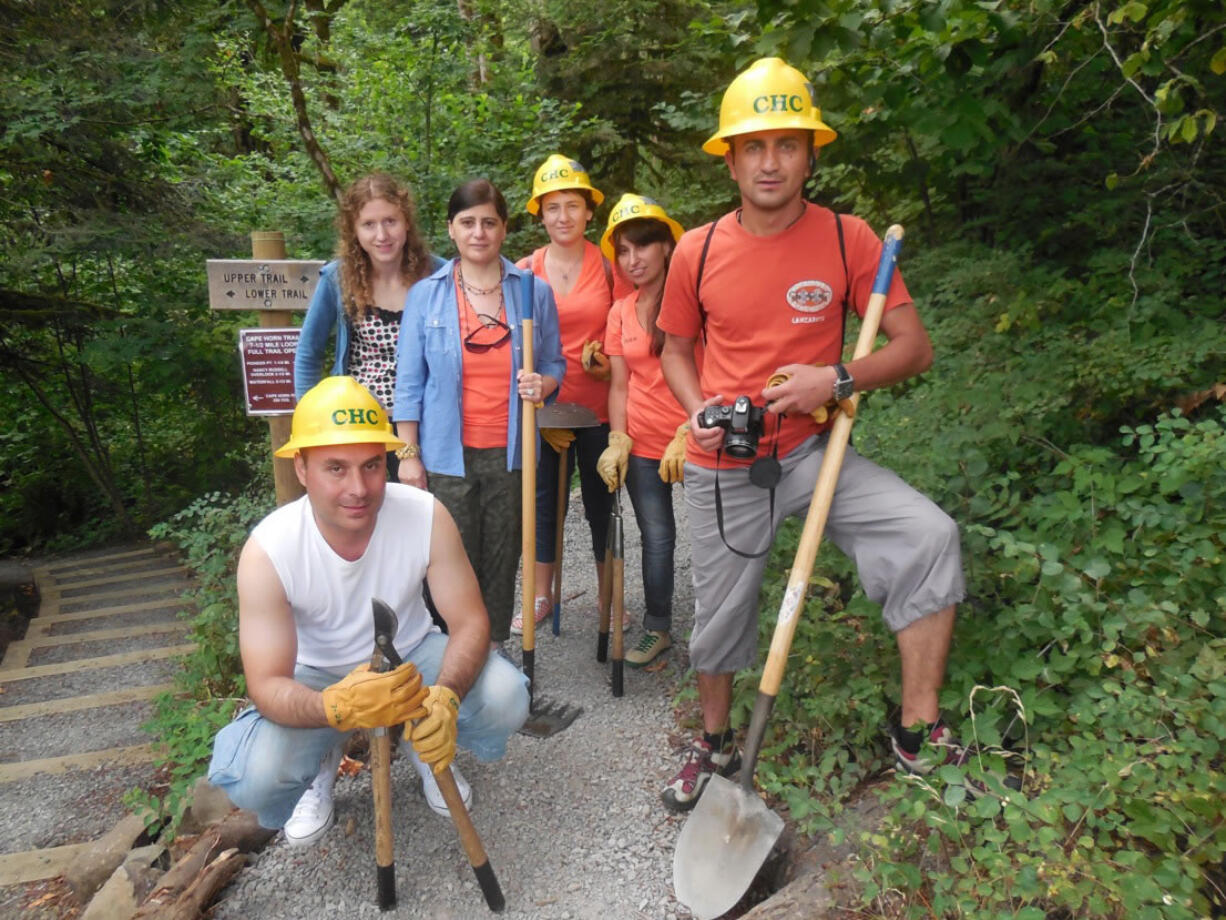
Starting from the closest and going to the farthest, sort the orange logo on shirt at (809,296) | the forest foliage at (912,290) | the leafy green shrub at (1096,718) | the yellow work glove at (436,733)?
the leafy green shrub at (1096,718), the forest foliage at (912,290), the yellow work glove at (436,733), the orange logo on shirt at (809,296)

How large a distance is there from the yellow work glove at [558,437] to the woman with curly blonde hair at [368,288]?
84 cm

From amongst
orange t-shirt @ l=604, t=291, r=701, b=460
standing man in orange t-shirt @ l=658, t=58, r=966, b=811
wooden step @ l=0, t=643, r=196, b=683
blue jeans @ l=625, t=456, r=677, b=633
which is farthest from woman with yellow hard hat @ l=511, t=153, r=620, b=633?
wooden step @ l=0, t=643, r=196, b=683

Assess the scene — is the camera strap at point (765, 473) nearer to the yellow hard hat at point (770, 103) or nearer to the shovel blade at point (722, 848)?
the shovel blade at point (722, 848)

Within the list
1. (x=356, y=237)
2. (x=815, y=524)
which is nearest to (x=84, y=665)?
(x=356, y=237)

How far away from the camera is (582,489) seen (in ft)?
13.9

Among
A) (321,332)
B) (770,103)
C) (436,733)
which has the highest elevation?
(770,103)

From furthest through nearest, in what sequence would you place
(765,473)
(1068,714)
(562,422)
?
(562,422) → (765,473) → (1068,714)

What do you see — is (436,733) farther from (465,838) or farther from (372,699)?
(465,838)

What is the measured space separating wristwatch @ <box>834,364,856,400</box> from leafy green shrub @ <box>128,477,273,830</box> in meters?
2.97

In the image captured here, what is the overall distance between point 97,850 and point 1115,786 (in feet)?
11.8

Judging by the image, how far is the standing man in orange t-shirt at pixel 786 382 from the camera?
2.42 metres

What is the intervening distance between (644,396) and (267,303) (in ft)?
6.12

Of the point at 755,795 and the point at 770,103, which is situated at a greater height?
the point at 770,103

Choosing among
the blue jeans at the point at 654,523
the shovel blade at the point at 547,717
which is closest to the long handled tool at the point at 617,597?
the blue jeans at the point at 654,523
